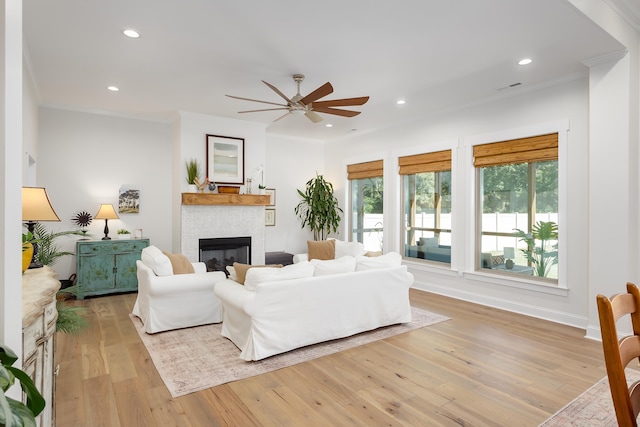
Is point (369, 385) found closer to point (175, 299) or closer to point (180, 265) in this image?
point (175, 299)

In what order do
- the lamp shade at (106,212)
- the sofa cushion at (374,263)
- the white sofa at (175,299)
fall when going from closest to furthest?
the white sofa at (175,299)
the sofa cushion at (374,263)
the lamp shade at (106,212)

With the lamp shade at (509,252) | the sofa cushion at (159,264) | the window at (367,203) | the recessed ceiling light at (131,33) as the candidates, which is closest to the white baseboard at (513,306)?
the lamp shade at (509,252)

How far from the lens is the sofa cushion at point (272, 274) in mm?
3264

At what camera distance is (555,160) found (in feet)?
14.8

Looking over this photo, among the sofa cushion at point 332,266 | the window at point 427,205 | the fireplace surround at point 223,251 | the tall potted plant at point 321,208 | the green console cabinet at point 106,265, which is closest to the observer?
the sofa cushion at point 332,266

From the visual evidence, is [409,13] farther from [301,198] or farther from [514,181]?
[301,198]

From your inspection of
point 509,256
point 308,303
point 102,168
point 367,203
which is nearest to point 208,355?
point 308,303

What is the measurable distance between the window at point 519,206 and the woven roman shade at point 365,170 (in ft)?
6.42

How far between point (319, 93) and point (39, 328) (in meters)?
3.01

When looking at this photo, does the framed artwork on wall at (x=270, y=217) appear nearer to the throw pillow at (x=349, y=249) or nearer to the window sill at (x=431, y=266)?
the throw pillow at (x=349, y=249)

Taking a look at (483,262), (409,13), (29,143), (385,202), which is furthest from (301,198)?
(409,13)

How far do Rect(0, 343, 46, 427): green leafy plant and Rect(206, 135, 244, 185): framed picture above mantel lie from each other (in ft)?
18.0

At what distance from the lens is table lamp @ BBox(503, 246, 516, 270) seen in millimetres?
5003

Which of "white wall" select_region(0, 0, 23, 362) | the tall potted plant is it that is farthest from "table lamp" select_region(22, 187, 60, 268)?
the tall potted plant
